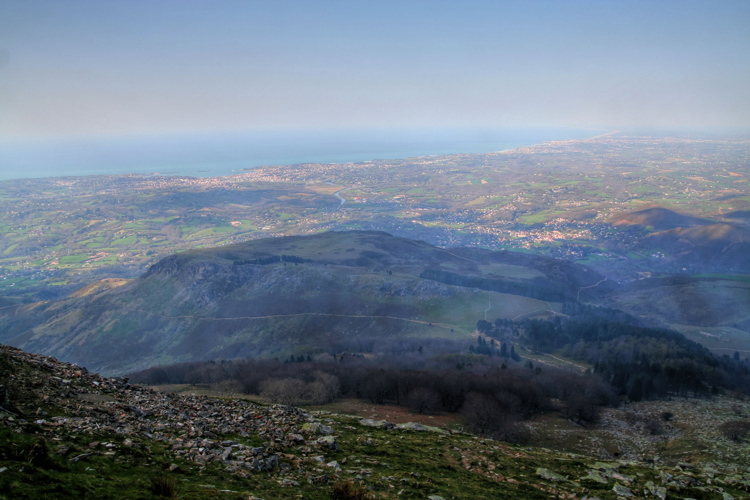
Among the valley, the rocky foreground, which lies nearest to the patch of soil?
the valley

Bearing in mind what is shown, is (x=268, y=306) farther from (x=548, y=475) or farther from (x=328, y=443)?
(x=548, y=475)

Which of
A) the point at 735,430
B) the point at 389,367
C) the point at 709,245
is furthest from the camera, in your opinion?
the point at 709,245

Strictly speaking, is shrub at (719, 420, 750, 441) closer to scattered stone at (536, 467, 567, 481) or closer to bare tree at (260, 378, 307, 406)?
scattered stone at (536, 467, 567, 481)

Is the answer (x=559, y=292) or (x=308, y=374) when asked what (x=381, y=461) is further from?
(x=559, y=292)

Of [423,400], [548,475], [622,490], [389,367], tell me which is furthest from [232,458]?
[389,367]

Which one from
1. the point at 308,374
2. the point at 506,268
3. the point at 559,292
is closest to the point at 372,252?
the point at 506,268

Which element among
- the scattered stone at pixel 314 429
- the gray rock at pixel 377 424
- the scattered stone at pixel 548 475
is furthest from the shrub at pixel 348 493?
the gray rock at pixel 377 424

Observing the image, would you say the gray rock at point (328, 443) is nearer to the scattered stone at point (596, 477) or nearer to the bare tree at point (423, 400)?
the scattered stone at point (596, 477)
